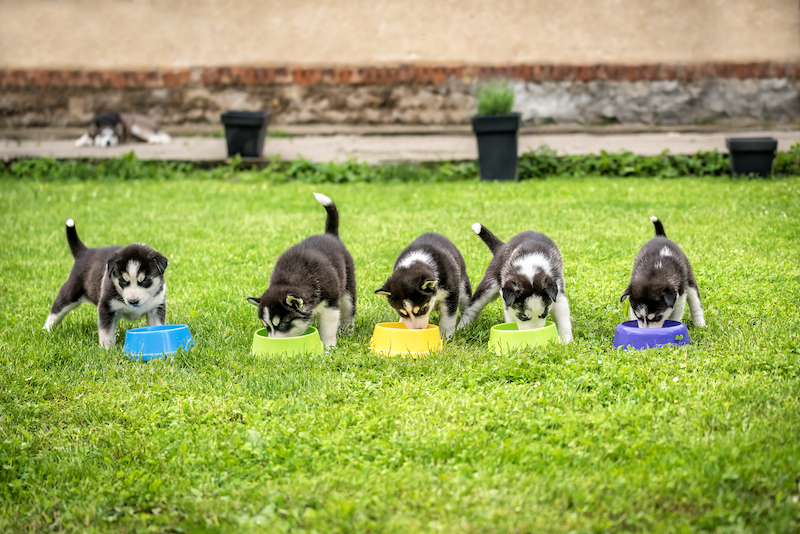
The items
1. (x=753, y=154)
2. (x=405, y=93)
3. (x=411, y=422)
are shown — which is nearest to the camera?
(x=411, y=422)

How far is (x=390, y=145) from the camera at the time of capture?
14.5 m

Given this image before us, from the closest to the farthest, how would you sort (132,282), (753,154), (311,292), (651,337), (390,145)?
(651,337) → (311,292) → (132,282) → (753,154) → (390,145)

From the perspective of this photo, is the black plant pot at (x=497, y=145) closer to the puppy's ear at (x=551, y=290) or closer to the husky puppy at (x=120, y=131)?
the husky puppy at (x=120, y=131)

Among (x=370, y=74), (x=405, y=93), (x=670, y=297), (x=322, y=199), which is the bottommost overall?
(x=670, y=297)

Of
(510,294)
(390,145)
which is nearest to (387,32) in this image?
(390,145)

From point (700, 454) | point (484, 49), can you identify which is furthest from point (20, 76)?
point (700, 454)

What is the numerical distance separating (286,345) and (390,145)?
9957 mm

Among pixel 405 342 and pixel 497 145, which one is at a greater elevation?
pixel 497 145

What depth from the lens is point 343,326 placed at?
19.1 ft

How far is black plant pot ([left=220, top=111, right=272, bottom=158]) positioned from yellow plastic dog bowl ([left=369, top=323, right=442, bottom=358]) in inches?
351

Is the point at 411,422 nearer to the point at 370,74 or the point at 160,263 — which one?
the point at 160,263

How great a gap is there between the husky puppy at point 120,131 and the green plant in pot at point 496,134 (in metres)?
6.96

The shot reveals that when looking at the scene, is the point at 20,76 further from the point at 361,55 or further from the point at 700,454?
the point at 700,454

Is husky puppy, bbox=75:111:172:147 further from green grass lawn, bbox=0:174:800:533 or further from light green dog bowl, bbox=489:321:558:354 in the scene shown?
light green dog bowl, bbox=489:321:558:354
